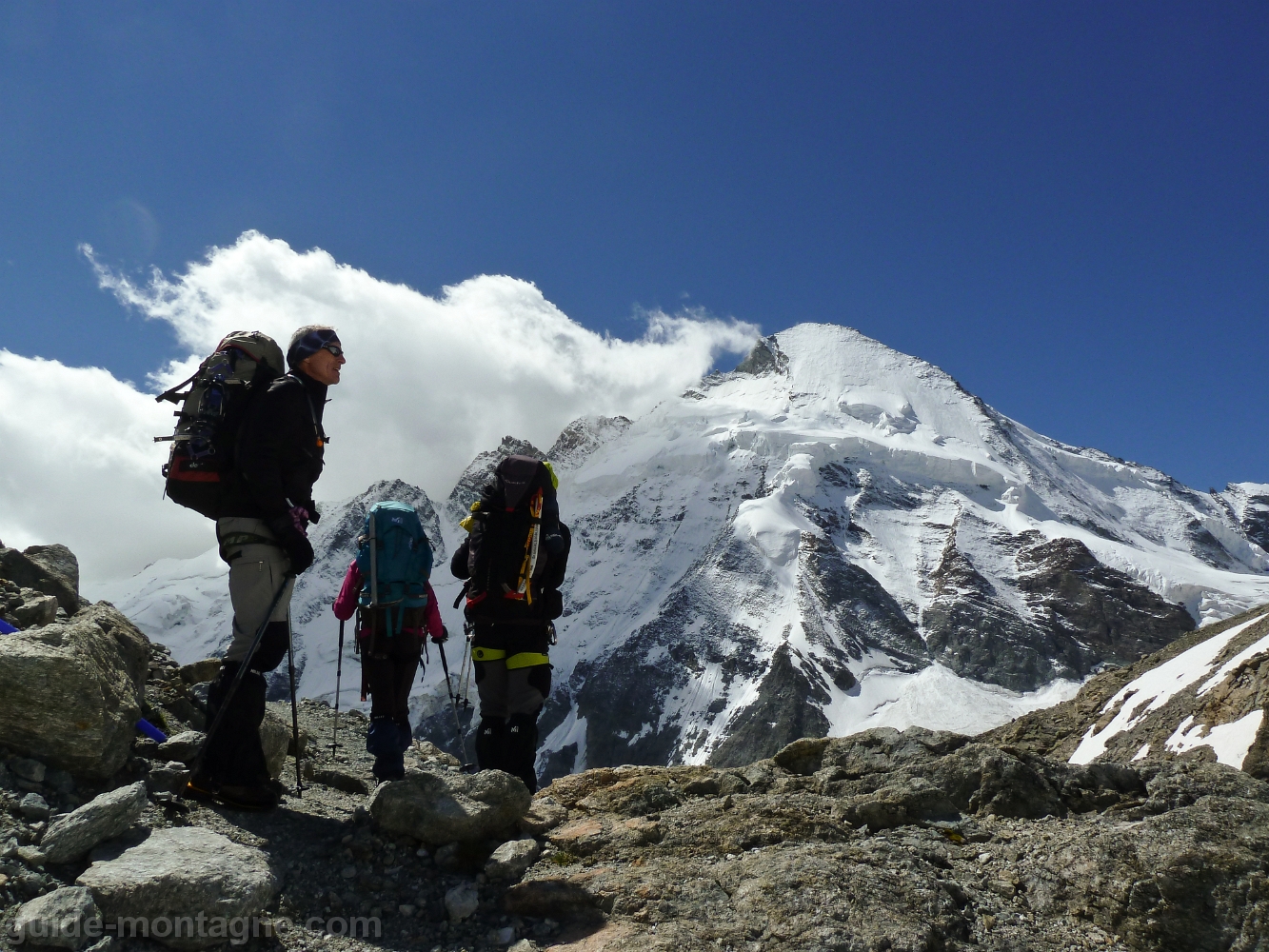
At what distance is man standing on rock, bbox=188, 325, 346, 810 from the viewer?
5.06 metres

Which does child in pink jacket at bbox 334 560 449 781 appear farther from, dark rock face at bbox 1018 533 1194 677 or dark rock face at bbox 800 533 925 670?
dark rock face at bbox 1018 533 1194 677

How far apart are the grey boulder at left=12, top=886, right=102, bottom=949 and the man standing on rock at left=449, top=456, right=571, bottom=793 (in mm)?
3353

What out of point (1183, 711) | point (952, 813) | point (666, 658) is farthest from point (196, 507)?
point (666, 658)

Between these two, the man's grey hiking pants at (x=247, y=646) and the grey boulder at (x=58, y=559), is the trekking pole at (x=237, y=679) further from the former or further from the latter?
the grey boulder at (x=58, y=559)

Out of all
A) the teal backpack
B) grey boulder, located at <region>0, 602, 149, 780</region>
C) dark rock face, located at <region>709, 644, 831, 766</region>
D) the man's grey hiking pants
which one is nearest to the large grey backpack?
the man's grey hiking pants

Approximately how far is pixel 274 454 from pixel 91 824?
7.55 feet

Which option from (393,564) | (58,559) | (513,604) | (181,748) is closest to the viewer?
(181,748)

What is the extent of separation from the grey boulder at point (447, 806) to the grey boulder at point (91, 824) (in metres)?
1.27

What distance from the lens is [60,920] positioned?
314 cm

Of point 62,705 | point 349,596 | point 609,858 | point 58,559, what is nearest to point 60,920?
point 62,705

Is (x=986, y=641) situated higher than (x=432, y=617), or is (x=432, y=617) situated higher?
(x=986, y=641)

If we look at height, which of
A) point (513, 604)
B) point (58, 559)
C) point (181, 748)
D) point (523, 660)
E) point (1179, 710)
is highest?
point (58, 559)

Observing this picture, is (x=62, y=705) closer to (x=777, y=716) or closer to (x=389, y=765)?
(x=389, y=765)

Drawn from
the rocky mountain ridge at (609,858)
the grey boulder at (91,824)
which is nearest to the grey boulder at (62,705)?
the rocky mountain ridge at (609,858)
